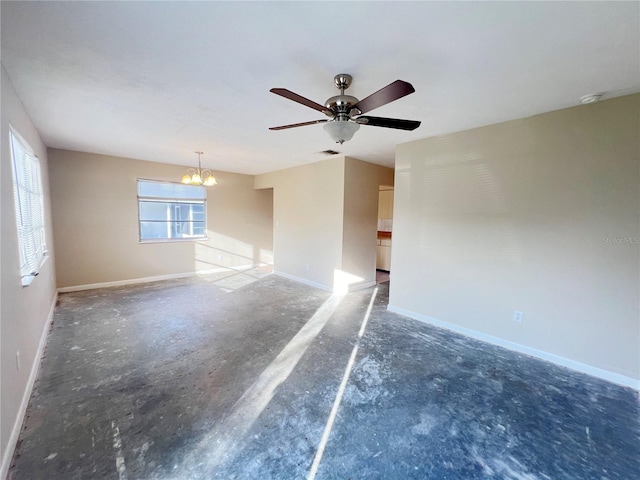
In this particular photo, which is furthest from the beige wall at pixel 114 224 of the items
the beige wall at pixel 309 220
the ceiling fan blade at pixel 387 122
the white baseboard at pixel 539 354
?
the ceiling fan blade at pixel 387 122

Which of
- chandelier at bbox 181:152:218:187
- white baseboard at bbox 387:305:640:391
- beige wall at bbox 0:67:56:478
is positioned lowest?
white baseboard at bbox 387:305:640:391

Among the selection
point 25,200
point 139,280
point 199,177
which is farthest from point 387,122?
point 139,280

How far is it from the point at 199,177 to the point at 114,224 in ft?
6.23

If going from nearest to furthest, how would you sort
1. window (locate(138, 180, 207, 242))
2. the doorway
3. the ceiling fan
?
the ceiling fan < window (locate(138, 180, 207, 242)) < the doorway

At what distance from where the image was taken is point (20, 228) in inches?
85.4

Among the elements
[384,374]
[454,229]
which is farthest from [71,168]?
[454,229]

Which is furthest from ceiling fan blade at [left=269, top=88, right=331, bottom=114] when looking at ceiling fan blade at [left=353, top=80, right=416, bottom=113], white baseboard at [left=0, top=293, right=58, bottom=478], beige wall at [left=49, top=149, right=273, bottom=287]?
beige wall at [left=49, top=149, right=273, bottom=287]

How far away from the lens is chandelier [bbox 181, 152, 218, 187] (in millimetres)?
4838

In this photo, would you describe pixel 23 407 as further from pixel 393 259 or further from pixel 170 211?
pixel 170 211

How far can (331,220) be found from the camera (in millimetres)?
4953

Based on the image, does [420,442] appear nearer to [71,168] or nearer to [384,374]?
[384,374]

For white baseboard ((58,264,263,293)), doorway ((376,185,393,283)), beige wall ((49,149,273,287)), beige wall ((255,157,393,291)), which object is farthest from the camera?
doorway ((376,185,393,283))

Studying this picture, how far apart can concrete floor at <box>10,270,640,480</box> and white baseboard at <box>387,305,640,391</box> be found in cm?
12

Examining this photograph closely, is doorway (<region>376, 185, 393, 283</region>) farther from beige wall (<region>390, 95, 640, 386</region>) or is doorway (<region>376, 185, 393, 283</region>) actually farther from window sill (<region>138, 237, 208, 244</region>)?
window sill (<region>138, 237, 208, 244</region>)
